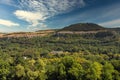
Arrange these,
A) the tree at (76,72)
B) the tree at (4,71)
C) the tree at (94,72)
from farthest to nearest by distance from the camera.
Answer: the tree at (4,71)
the tree at (76,72)
the tree at (94,72)

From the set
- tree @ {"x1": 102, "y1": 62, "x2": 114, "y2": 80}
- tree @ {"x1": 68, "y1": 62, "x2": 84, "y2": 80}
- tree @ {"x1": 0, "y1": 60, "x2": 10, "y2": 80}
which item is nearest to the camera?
tree @ {"x1": 102, "y1": 62, "x2": 114, "y2": 80}

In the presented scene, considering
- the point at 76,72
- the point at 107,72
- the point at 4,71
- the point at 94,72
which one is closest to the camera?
the point at 94,72

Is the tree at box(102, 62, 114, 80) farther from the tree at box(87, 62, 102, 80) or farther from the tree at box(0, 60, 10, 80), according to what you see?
the tree at box(0, 60, 10, 80)

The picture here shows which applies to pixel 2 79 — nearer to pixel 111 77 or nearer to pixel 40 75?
pixel 40 75

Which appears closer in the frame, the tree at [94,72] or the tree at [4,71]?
the tree at [94,72]

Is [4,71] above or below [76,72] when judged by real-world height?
below

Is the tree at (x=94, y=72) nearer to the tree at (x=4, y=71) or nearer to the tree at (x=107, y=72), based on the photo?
the tree at (x=107, y=72)

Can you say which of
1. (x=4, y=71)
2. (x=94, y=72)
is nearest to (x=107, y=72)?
(x=94, y=72)

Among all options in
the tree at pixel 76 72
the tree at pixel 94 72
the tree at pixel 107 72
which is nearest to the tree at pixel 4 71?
the tree at pixel 76 72

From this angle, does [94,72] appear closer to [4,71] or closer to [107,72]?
[107,72]

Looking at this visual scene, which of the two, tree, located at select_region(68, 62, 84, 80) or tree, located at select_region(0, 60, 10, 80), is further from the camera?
tree, located at select_region(0, 60, 10, 80)

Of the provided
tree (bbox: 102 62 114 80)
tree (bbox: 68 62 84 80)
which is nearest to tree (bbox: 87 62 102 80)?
tree (bbox: 102 62 114 80)

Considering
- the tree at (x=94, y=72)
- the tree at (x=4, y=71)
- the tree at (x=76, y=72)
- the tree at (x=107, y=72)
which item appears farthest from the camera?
the tree at (x=4, y=71)

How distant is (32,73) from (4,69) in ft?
39.6
